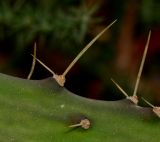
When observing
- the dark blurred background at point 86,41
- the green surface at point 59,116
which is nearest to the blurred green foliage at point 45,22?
the dark blurred background at point 86,41

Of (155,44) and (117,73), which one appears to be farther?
(155,44)

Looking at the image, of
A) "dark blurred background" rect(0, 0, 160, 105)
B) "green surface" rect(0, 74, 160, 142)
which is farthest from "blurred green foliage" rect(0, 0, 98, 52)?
"green surface" rect(0, 74, 160, 142)

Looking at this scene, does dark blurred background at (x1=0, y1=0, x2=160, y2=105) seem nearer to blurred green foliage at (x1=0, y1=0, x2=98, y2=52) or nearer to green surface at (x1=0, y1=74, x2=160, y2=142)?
blurred green foliage at (x1=0, y1=0, x2=98, y2=52)

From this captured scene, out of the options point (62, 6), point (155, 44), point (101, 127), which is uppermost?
point (101, 127)

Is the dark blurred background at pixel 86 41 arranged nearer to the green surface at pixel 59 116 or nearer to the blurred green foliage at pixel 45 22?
the blurred green foliage at pixel 45 22

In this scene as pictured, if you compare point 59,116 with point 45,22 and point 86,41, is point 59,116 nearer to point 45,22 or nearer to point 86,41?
point 45,22

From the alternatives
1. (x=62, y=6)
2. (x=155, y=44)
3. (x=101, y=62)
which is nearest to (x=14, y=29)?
(x=62, y=6)

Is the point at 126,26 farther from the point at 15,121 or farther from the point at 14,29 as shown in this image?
the point at 15,121

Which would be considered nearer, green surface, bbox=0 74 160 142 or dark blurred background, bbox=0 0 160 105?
green surface, bbox=0 74 160 142
